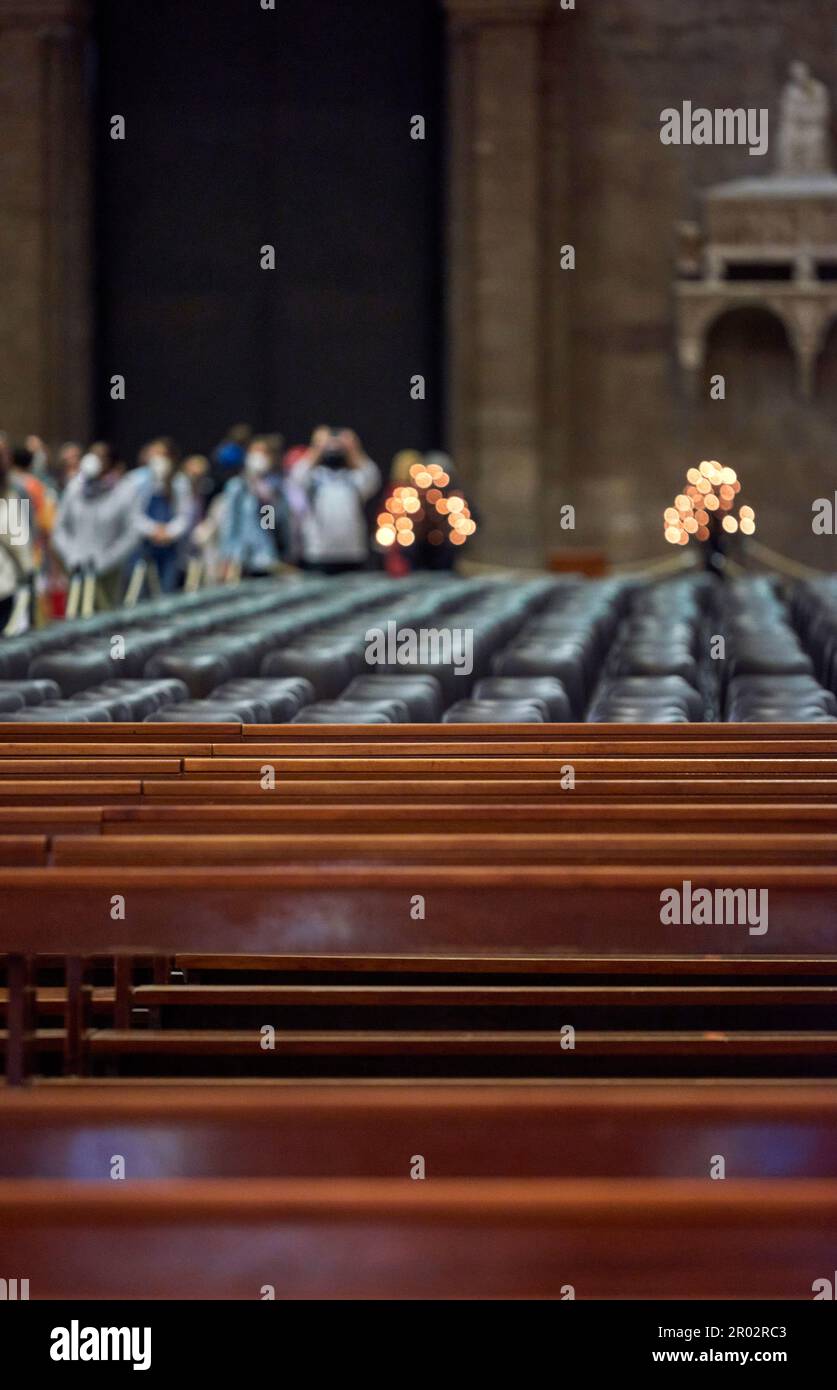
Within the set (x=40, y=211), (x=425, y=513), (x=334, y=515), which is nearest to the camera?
(x=334, y=515)

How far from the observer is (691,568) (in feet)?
67.3

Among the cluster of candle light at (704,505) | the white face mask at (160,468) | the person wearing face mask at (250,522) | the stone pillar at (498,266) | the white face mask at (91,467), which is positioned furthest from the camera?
the stone pillar at (498,266)

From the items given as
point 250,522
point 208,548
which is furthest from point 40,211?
point 250,522

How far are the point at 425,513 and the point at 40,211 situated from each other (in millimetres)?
5624

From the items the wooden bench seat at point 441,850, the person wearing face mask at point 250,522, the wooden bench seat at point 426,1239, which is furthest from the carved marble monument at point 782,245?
the wooden bench seat at point 426,1239

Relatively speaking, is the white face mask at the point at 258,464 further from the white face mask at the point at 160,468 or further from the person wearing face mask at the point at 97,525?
the person wearing face mask at the point at 97,525

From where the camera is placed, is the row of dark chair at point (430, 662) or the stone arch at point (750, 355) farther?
the stone arch at point (750, 355)

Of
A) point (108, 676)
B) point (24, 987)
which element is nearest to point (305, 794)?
point (24, 987)

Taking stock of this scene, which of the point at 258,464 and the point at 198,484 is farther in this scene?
the point at 198,484

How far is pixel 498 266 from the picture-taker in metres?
20.9

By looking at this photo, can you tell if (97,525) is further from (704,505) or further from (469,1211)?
(469,1211)

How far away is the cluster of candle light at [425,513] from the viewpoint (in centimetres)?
1844

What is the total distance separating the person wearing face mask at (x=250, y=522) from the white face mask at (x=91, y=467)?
1.26m

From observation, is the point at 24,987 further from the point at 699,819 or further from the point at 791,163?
the point at 791,163
